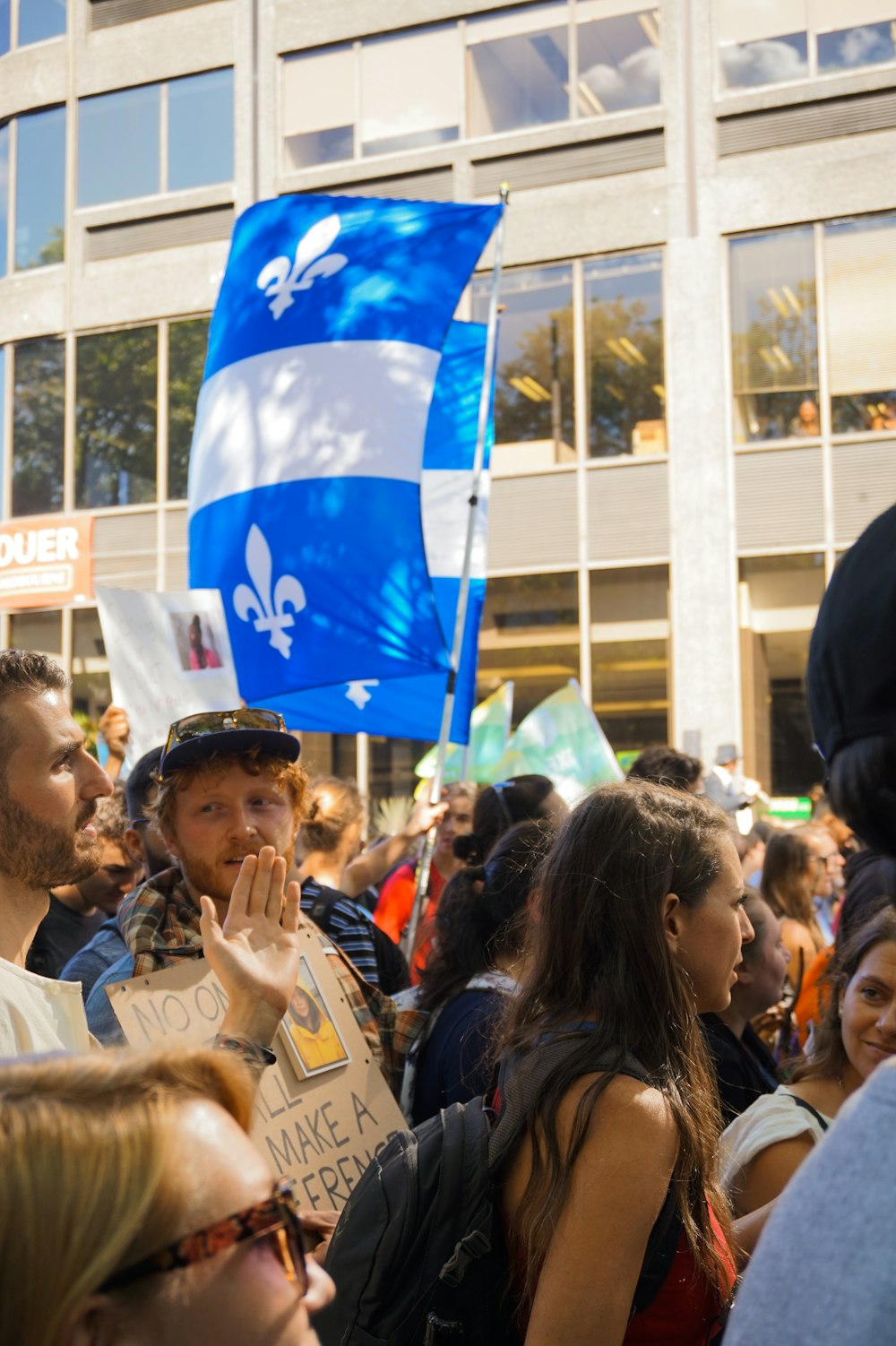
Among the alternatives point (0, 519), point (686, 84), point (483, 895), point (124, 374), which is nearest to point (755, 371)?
point (686, 84)

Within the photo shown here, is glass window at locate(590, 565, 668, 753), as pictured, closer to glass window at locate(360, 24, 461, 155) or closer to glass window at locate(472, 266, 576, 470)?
glass window at locate(472, 266, 576, 470)

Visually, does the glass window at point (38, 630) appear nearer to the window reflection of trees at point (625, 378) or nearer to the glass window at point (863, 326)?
the window reflection of trees at point (625, 378)

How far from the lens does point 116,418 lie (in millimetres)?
19797

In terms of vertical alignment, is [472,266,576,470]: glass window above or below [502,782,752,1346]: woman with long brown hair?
above

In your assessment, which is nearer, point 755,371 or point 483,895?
point 483,895

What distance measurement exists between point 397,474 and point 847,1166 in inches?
197

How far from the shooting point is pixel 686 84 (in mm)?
17047

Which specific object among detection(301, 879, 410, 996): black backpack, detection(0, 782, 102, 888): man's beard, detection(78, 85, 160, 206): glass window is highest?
detection(78, 85, 160, 206): glass window

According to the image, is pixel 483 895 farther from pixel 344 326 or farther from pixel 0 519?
pixel 0 519

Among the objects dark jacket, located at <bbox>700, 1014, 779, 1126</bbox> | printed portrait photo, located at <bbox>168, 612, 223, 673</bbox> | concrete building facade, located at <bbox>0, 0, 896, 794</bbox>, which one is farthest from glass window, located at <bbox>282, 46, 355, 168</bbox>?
dark jacket, located at <bbox>700, 1014, 779, 1126</bbox>

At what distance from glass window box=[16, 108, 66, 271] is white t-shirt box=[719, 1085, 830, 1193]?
19793 mm

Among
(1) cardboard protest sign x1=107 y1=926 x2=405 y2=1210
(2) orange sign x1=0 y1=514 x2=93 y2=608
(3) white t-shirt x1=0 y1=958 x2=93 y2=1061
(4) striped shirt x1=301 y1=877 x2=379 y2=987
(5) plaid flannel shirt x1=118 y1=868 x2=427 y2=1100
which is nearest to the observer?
(3) white t-shirt x1=0 y1=958 x2=93 y2=1061

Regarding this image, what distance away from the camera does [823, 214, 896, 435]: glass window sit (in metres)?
16.2

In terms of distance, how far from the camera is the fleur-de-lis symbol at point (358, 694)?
6.37 metres
